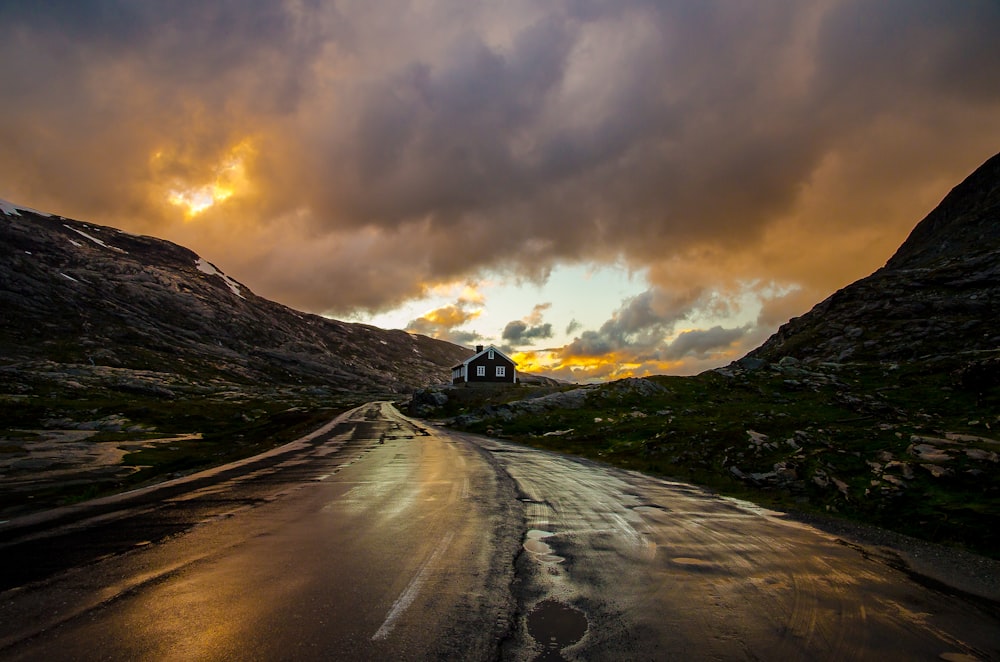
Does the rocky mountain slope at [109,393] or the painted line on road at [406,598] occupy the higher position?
the rocky mountain slope at [109,393]

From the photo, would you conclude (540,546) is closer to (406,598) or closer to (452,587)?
(452,587)

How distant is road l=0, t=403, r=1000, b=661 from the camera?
5.73 metres

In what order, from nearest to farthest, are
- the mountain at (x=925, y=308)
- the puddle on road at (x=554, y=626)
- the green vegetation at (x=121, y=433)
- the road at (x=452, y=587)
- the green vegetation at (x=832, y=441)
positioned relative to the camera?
1. the puddle on road at (x=554, y=626)
2. the road at (x=452, y=587)
3. the green vegetation at (x=832, y=441)
4. the green vegetation at (x=121, y=433)
5. the mountain at (x=925, y=308)

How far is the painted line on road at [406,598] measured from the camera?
591 centimetres

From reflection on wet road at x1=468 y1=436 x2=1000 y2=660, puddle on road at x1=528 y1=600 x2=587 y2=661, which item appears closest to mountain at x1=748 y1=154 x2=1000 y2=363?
reflection on wet road at x1=468 y1=436 x2=1000 y2=660

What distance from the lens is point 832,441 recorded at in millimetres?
19906

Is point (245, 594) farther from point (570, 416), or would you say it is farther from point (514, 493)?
point (570, 416)

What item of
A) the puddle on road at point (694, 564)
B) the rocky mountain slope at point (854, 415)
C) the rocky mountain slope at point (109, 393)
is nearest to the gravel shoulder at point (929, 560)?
the rocky mountain slope at point (854, 415)

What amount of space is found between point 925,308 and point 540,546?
243ft

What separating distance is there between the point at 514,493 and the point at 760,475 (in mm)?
A: 10275

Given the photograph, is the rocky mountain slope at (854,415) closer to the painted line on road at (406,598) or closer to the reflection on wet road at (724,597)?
the reflection on wet road at (724,597)

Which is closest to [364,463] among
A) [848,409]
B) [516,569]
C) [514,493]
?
[514,493]

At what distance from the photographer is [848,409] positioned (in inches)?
1125

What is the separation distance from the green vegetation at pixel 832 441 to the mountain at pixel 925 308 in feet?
51.0
